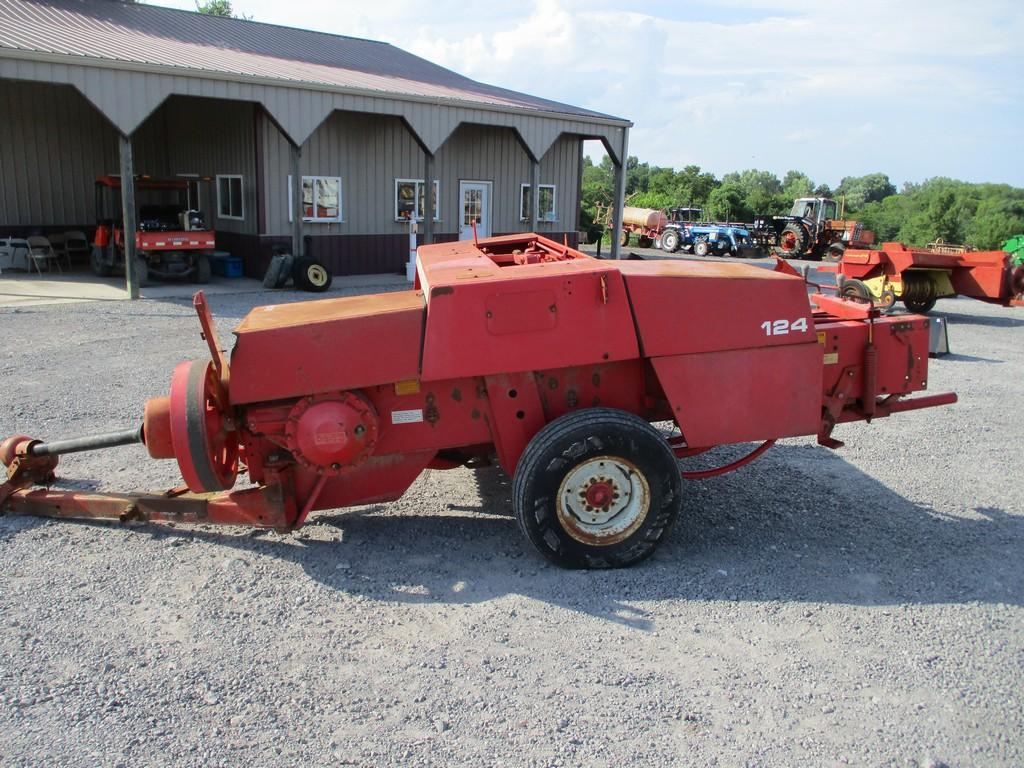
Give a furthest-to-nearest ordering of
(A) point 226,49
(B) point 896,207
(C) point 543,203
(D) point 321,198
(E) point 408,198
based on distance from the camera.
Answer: (B) point 896,207 → (C) point 543,203 → (E) point 408,198 → (D) point 321,198 → (A) point 226,49

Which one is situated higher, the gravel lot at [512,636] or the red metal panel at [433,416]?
the red metal panel at [433,416]

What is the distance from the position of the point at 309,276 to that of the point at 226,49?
610cm

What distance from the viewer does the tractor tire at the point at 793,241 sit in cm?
2891

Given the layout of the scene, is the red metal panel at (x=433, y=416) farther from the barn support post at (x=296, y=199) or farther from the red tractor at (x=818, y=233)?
the red tractor at (x=818, y=233)

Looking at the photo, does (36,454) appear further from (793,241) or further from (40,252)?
(793,241)

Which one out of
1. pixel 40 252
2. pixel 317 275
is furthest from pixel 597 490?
pixel 40 252

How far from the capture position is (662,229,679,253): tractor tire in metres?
31.0

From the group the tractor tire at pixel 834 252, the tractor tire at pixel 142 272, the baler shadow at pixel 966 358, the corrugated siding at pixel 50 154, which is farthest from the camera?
the tractor tire at pixel 834 252

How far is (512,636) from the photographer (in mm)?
3629

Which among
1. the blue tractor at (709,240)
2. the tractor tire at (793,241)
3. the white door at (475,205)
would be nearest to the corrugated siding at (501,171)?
the white door at (475,205)

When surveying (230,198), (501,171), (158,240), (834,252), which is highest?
(501,171)

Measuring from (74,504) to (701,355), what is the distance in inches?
142

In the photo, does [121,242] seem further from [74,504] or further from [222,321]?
[74,504]

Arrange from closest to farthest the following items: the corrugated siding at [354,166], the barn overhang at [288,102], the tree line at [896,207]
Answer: the barn overhang at [288,102] → the corrugated siding at [354,166] → the tree line at [896,207]
